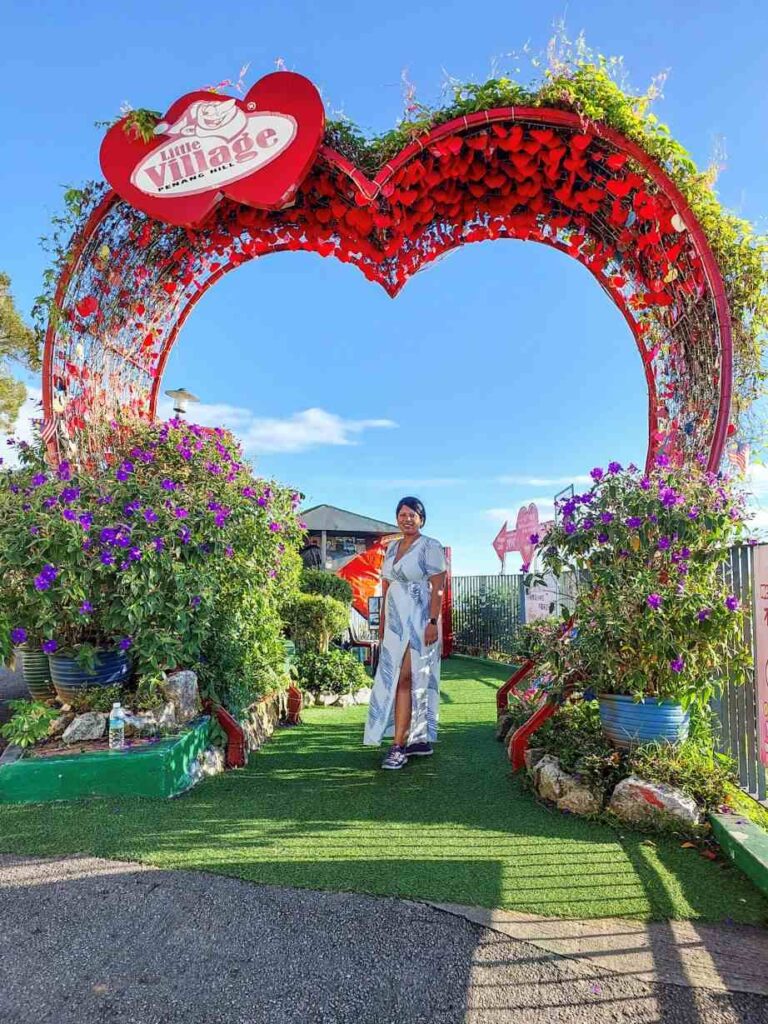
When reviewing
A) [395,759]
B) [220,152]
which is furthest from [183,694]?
[220,152]

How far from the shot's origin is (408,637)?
370 cm

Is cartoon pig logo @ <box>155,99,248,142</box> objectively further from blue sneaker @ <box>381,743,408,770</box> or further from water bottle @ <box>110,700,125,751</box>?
blue sneaker @ <box>381,743,408,770</box>

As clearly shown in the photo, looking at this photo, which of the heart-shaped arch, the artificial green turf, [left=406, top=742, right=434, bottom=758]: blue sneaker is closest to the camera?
the artificial green turf

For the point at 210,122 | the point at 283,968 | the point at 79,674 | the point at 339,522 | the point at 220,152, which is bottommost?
the point at 283,968

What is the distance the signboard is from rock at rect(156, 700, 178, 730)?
2.94 m

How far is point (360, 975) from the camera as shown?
5.29 ft

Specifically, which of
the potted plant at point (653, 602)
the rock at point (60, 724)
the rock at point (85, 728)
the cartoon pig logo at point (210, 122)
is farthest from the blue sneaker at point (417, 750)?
the cartoon pig logo at point (210, 122)

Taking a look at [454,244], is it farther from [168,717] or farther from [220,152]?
[168,717]

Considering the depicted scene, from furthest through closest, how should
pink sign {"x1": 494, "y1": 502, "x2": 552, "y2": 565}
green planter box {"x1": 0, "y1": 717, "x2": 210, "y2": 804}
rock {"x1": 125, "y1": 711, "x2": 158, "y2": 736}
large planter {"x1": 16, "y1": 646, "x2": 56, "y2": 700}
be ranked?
pink sign {"x1": 494, "y1": 502, "x2": 552, "y2": 565} < large planter {"x1": 16, "y1": 646, "x2": 56, "y2": 700} < rock {"x1": 125, "y1": 711, "x2": 158, "y2": 736} < green planter box {"x1": 0, "y1": 717, "x2": 210, "y2": 804}

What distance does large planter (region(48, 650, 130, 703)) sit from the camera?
3.33 m

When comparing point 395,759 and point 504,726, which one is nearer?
point 395,759

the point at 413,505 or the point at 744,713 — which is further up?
the point at 413,505

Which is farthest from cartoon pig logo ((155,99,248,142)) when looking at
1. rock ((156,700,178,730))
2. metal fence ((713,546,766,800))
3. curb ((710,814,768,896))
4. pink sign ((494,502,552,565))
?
pink sign ((494,502,552,565))

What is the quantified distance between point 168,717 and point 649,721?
2447 mm
